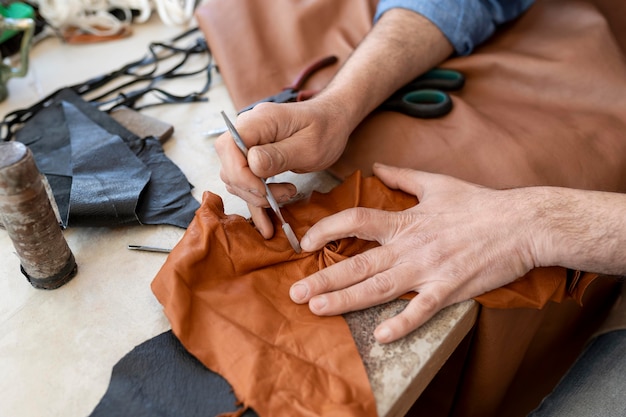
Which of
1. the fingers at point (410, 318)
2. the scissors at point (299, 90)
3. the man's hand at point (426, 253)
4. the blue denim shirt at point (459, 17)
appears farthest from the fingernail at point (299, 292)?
the blue denim shirt at point (459, 17)

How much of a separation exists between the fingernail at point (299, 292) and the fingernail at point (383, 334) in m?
0.11

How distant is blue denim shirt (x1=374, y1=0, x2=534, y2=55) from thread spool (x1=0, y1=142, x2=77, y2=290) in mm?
796

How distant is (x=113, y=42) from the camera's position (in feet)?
4.74

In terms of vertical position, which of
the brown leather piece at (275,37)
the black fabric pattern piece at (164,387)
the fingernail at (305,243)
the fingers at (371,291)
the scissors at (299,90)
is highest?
the brown leather piece at (275,37)

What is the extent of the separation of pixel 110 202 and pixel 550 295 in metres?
0.70

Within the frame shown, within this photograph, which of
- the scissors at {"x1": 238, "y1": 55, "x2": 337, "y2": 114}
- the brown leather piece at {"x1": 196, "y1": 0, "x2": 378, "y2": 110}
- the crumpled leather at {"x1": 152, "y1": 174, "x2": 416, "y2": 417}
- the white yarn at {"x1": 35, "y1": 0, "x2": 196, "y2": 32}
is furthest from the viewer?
the white yarn at {"x1": 35, "y1": 0, "x2": 196, "y2": 32}

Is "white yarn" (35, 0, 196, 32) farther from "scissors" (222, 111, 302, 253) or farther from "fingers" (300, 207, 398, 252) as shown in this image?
"fingers" (300, 207, 398, 252)

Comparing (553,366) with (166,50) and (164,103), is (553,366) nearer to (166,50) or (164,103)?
(164,103)

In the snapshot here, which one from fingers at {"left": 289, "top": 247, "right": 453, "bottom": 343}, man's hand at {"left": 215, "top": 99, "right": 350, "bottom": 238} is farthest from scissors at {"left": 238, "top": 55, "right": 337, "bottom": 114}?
fingers at {"left": 289, "top": 247, "right": 453, "bottom": 343}

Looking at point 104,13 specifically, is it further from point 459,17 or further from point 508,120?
point 508,120

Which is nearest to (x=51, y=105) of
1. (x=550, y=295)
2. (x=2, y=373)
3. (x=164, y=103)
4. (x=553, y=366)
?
(x=164, y=103)

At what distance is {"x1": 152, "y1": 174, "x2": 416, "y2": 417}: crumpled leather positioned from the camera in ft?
2.04

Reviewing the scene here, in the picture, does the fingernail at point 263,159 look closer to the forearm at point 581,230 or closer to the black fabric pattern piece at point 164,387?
the black fabric pattern piece at point 164,387

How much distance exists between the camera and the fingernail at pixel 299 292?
711 mm
